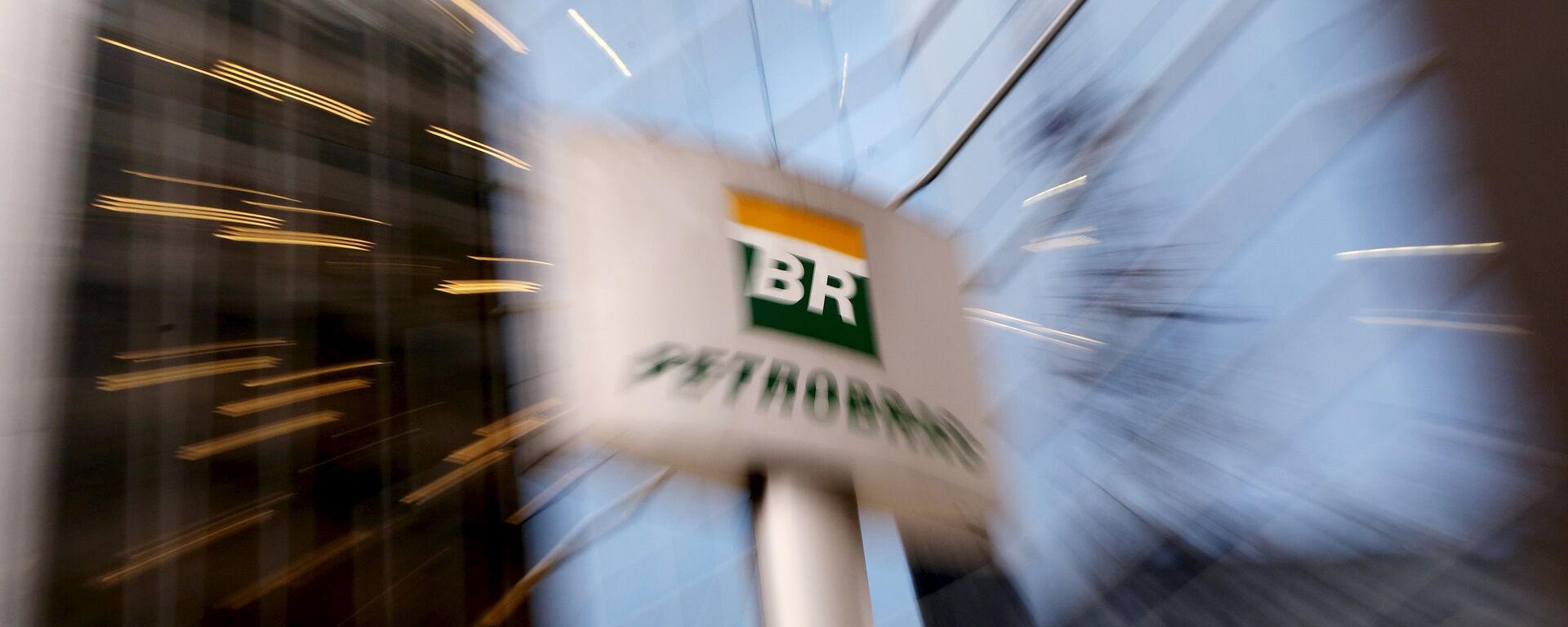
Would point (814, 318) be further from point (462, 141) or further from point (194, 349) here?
point (462, 141)

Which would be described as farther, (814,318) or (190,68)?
(190,68)

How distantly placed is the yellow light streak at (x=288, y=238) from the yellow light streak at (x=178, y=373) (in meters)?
0.25

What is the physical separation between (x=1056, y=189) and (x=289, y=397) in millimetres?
1735

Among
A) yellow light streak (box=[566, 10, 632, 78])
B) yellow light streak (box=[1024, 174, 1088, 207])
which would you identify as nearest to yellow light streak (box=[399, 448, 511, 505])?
yellow light streak (box=[566, 10, 632, 78])

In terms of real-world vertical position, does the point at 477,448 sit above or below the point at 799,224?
below

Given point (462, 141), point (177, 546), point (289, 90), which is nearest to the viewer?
point (177, 546)

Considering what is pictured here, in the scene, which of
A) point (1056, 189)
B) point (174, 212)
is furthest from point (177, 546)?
point (1056, 189)

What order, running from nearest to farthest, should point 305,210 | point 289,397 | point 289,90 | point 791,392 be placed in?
point 791,392, point 289,397, point 305,210, point 289,90

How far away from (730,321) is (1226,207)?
1618mm

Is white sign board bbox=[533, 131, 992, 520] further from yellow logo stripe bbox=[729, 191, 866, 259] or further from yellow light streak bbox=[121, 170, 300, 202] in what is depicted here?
yellow light streak bbox=[121, 170, 300, 202]

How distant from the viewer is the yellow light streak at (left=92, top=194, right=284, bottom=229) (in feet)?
5.44

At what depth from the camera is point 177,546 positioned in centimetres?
159

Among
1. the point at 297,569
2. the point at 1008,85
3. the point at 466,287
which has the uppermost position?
the point at 1008,85

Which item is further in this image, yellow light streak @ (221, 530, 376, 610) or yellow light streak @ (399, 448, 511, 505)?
yellow light streak @ (399, 448, 511, 505)
